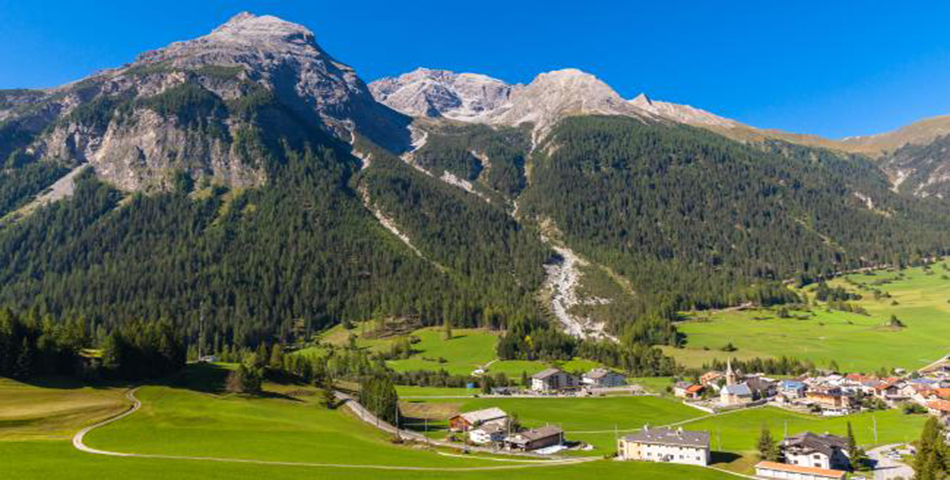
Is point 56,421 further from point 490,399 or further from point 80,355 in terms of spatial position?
point 490,399

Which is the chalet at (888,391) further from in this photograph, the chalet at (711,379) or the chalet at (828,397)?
the chalet at (711,379)

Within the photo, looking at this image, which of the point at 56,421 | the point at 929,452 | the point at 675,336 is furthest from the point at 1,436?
the point at 675,336

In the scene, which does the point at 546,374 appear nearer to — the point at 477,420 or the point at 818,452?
the point at 477,420

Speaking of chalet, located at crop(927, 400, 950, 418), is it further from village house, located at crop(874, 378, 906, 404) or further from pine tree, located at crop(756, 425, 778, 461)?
pine tree, located at crop(756, 425, 778, 461)

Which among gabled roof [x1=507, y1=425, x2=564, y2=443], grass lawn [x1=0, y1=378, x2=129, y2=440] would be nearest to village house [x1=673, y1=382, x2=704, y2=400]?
gabled roof [x1=507, y1=425, x2=564, y2=443]

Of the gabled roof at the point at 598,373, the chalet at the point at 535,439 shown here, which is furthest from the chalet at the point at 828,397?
the chalet at the point at 535,439

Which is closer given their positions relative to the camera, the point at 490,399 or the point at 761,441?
the point at 761,441

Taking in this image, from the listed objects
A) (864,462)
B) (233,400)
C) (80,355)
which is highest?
(80,355)

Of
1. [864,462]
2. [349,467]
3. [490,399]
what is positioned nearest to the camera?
[349,467]
